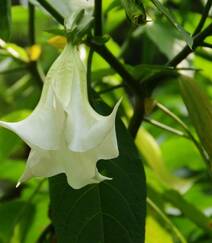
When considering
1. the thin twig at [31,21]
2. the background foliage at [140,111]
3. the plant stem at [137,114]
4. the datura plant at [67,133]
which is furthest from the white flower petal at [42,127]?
the thin twig at [31,21]

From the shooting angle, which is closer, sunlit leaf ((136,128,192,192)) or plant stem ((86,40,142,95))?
plant stem ((86,40,142,95))

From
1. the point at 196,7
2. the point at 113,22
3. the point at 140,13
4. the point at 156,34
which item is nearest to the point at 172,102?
the point at 113,22

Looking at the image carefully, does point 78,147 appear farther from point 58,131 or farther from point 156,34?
point 156,34

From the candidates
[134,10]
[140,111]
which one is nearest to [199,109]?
[140,111]

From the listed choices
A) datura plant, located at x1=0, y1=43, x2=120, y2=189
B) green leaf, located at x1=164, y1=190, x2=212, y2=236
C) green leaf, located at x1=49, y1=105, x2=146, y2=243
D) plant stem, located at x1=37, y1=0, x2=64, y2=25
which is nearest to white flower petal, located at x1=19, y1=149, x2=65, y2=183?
datura plant, located at x1=0, y1=43, x2=120, y2=189

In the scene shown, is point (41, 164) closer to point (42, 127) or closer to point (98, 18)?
point (42, 127)

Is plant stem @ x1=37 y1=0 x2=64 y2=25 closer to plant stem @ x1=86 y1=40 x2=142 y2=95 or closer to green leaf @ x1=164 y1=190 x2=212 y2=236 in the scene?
plant stem @ x1=86 y1=40 x2=142 y2=95

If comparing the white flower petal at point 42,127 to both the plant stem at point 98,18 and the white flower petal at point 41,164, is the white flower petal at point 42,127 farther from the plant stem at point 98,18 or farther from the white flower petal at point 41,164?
the plant stem at point 98,18
